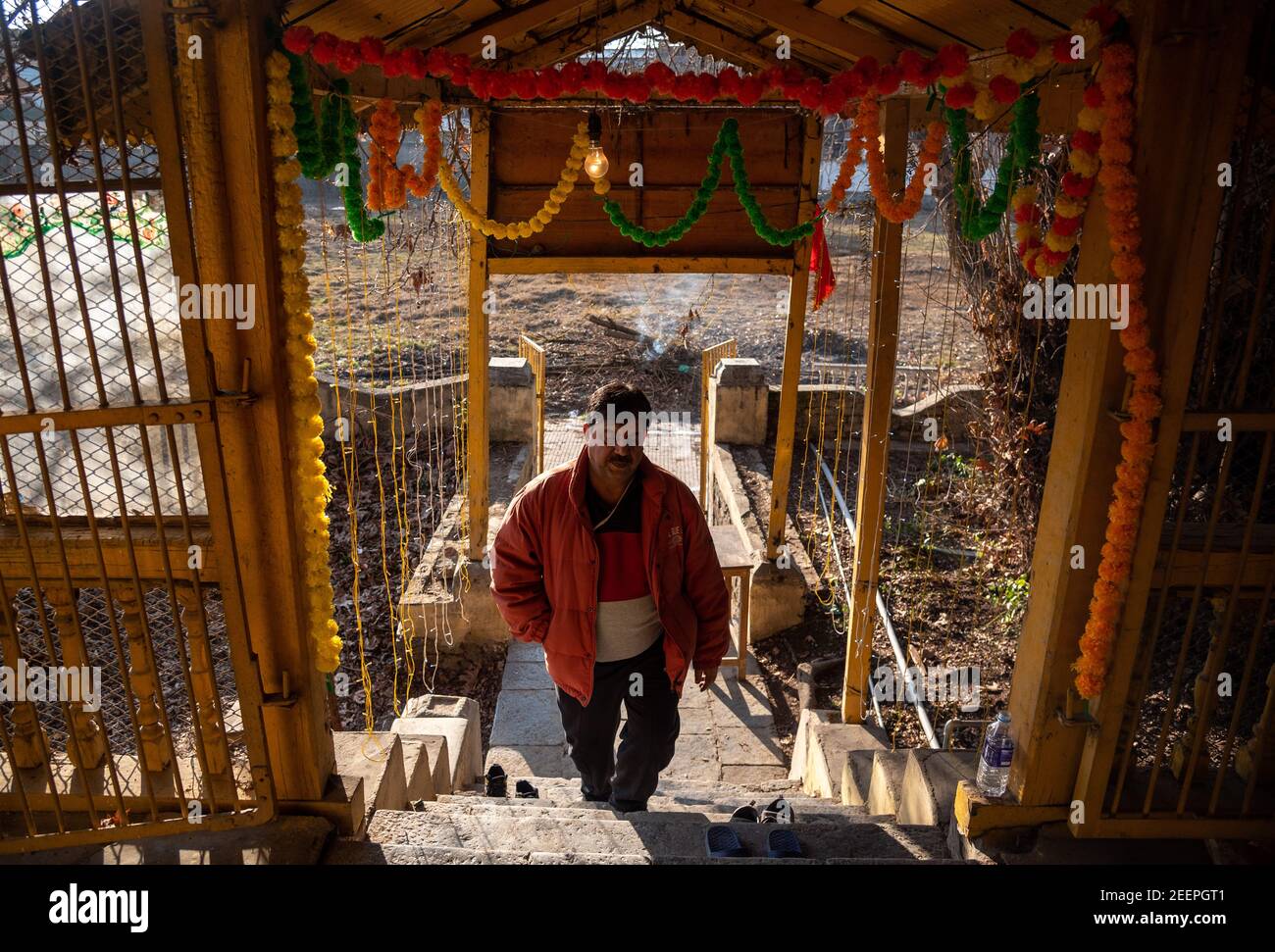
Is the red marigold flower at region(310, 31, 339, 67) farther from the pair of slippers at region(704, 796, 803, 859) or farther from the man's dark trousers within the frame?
the pair of slippers at region(704, 796, 803, 859)

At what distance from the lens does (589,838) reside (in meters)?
3.45

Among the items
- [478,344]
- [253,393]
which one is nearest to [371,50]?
[253,393]

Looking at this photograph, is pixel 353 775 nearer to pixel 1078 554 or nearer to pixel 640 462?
pixel 640 462

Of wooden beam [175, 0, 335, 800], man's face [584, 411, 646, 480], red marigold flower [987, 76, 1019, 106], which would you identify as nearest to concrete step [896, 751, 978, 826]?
man's face [584, 411, 646, 480]

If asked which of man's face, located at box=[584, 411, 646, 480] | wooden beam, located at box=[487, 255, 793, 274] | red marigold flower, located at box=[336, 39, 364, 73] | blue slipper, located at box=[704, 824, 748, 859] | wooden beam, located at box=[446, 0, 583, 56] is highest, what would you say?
wooden beam, located at box=[446, 0, 583, 56]

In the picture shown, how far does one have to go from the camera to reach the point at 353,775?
337cm

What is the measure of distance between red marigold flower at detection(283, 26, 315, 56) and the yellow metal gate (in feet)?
1.05

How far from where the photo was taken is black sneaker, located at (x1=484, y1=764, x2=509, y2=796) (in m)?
4.83

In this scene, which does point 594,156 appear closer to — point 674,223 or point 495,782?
point 674,223

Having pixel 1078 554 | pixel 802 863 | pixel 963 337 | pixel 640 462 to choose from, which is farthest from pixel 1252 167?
pixel 963 337

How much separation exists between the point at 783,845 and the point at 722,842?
0.24 meters

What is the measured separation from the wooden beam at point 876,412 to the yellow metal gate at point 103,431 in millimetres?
3214

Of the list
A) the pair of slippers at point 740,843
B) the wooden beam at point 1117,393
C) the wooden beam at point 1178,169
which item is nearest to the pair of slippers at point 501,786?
the pair of slippers at point 740,843
